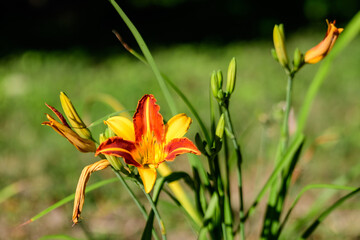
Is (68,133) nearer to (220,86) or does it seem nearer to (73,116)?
(73,116)

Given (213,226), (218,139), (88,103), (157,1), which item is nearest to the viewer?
(218,139)

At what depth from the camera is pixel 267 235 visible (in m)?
1.00

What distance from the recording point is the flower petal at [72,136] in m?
0.69

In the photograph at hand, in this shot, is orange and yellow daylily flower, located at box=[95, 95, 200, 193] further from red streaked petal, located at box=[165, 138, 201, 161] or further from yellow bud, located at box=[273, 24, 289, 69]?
yellow bud, located at box=[273, 24, 289, 69]

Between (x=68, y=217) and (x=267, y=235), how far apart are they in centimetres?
93

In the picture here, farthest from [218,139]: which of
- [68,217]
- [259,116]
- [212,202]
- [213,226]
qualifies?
[68,217]

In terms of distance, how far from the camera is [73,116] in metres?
0.74

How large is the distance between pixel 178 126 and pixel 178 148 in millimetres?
63

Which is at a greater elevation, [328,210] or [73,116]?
[73,116]

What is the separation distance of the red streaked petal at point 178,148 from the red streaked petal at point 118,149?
Answer: 0.20 ft

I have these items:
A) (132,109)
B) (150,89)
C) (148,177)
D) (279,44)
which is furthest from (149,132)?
(150,89)

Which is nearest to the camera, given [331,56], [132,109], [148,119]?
[148,119]

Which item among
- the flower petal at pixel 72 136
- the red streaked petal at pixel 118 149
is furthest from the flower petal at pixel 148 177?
the flower petal at pixel 72 136

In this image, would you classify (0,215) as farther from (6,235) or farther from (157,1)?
(157,1)
